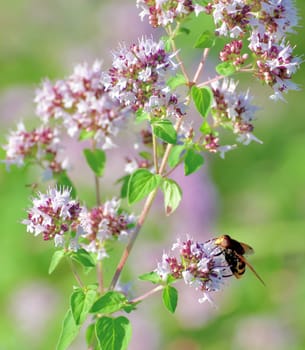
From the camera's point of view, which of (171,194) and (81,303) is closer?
(81,303)

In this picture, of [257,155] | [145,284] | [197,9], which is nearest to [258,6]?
[197,9]

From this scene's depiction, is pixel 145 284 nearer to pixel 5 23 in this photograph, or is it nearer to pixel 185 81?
pixel 185 81

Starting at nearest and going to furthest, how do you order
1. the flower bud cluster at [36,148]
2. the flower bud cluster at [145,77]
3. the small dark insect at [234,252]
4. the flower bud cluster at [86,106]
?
the flower bud cluster at [145,77], the small dark insect at [234,252], the flower bud cluster at [86,106], the flower bud cluster at [36,148]

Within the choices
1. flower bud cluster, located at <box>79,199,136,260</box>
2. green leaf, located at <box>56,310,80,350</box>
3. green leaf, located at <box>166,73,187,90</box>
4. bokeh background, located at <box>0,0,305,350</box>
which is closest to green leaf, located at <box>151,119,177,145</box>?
green leaf, located at <box>166,73,187,90</box>

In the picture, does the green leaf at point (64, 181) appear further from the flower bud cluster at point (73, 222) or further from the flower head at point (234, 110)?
the flower head at point (234, 110)

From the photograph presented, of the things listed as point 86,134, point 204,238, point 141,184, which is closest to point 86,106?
point 86,134

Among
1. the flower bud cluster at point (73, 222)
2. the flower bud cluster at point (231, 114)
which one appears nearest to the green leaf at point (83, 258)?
the flower bud cluster at point (73, 222)

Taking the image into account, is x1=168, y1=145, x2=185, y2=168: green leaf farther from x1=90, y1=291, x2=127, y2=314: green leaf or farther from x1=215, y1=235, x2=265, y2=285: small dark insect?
x1=90, y1=291, x2=127, y2=314: green leaf

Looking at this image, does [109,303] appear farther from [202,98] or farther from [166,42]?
[166,42]
